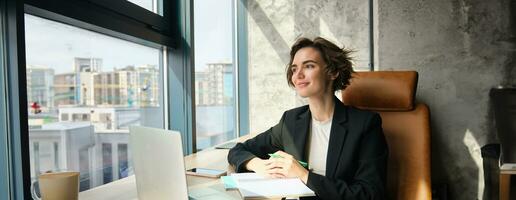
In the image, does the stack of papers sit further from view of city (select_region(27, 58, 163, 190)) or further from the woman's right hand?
view of city (select_region(27, 58, 163, 190))

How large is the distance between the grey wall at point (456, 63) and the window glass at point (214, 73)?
3.90ft

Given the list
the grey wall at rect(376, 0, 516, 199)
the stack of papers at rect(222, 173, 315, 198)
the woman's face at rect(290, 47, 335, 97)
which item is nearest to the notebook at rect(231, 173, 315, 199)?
the stack of papers at rect(222, 173, 315, 198)

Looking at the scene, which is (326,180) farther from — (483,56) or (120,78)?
(483,56)

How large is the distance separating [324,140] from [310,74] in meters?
0.29

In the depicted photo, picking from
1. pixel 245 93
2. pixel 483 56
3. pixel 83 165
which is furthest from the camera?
pixel 245 93

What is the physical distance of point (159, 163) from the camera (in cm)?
97

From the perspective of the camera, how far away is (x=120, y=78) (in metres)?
1.85

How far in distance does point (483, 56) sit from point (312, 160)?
154 centimetres

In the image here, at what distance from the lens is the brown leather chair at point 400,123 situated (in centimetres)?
178

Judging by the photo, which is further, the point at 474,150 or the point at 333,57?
the point at 474,150

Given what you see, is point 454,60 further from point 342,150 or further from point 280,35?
point 342,150

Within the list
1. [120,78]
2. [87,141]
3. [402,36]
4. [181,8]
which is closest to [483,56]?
[402,36]

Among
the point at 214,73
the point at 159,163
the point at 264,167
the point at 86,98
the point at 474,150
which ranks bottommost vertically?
the point at 474,150

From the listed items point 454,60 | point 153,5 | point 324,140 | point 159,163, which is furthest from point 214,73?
point 159,163
